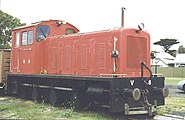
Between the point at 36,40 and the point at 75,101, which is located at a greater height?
the point at 36,40

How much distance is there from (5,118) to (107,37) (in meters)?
4.31

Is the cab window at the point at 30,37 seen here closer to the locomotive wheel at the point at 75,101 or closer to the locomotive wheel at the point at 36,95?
the locomotive wheel at the point at 36,95

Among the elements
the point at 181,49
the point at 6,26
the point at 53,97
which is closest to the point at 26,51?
the point at 53,97

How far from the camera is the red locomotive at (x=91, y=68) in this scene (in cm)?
1049

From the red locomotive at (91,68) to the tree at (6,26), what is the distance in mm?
24999

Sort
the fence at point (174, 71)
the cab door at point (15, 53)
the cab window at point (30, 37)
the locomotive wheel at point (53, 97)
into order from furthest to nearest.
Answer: the fence at point (174, 71) < the cab door at point (15, 53) < the cab window at point (30, 37) < the locomotive wheel at point (53, 97)

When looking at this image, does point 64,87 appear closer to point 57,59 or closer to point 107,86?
point 57,59

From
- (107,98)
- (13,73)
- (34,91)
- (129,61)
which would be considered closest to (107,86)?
(107,98)

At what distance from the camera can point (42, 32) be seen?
14.4 meters

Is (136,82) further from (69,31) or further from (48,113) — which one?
(69,31)

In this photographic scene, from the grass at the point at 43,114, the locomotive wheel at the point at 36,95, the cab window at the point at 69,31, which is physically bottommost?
the grass at the point at 43,114

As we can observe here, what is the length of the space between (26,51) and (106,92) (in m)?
5.70

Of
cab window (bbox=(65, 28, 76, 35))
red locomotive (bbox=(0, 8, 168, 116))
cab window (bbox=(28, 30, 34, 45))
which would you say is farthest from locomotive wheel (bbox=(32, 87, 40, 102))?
cab window (bbox=(65, 28, 76, 35))

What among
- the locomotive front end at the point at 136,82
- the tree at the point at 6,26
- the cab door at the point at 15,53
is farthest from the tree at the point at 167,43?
the locomotive front end at the point at 136,82
